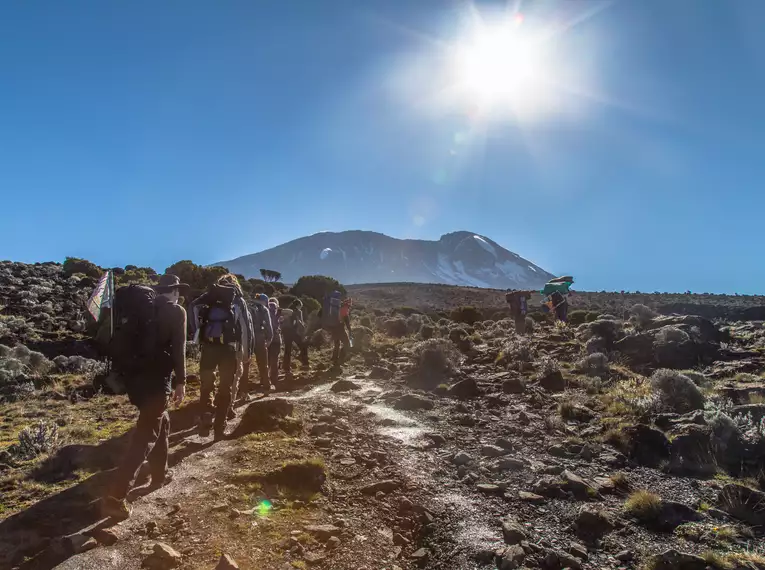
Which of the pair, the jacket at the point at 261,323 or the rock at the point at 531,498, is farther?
the jacket at the point at 261,323

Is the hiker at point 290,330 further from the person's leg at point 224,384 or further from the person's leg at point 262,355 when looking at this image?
the person's leg at point 224,384

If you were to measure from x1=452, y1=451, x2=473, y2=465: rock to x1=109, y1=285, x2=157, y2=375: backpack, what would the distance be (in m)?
4.48

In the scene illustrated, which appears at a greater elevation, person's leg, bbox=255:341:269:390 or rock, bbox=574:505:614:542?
person's leg, bbox=255:341:269:390

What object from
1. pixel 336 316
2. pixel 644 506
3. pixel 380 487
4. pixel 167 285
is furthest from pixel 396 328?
pixel 644 506

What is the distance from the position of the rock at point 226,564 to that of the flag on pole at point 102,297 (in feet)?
9.52

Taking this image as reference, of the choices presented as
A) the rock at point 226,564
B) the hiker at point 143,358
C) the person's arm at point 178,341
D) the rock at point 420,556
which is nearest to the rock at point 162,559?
the rock at point 226,564

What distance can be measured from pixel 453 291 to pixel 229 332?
60.8 meters

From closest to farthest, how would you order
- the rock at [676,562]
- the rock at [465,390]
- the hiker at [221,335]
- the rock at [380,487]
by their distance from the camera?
1. the rock at [676,562]
2. the rock at [380,487]
3. the hiker at [221,335]
4. the rock at [465,390]

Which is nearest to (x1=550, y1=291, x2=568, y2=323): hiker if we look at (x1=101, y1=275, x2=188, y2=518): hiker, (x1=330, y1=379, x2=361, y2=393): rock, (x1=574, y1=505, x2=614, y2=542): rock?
(x1=330, y1=379, x2=361, y2=393): rock

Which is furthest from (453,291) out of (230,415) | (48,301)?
(230,415)

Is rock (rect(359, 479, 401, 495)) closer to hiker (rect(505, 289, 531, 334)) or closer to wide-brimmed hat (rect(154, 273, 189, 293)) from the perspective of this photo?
wide-brimmed hat (rect(154, 273, 189, 293))

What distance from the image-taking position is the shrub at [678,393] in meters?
8.04

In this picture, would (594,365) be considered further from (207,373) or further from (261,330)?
(207,373)

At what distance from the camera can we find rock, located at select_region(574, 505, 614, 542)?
14.5 ft
